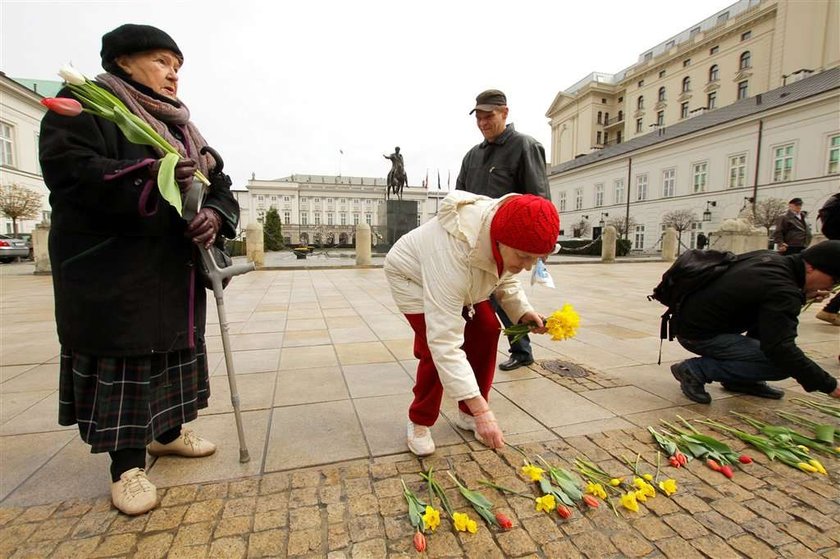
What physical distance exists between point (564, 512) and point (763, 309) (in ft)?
6.12

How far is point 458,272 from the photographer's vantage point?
1.72 metres

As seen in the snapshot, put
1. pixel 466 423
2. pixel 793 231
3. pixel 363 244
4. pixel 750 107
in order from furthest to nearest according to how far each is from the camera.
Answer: pixel 750 107 → pixel 363 244 → pixel 793 231 → pixel 466 423

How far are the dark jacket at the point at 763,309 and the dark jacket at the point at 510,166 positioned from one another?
4.45 ft

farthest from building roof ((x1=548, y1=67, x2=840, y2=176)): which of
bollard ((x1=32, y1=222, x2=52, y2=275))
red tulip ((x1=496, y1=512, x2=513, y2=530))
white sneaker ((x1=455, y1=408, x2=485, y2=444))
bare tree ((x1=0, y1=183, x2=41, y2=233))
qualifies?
bare tree ((x1=0, y1=183, x2=41, y2=233))

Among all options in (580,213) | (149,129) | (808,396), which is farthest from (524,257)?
(580,213)

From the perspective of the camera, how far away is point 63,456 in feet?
6.89

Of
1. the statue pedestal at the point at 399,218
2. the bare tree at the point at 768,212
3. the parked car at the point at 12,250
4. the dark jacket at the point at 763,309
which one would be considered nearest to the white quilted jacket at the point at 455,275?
the dark jacket at the point at 763,309

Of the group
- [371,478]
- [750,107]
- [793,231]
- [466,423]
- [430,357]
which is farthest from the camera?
[750,107]

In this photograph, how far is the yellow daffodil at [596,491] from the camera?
1.75 metres

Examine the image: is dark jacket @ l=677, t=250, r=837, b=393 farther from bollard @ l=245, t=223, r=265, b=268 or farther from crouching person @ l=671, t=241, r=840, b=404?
bollard @ l=245, t=223, r=265, b=268

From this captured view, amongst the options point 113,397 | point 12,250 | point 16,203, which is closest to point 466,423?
point 113,397

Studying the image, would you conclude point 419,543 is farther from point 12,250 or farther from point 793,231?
point 12,250

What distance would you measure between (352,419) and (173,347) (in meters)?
1.18

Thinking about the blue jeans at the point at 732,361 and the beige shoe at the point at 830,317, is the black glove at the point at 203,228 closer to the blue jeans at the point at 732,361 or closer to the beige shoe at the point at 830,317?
the blue jeans at the point at 732,361
